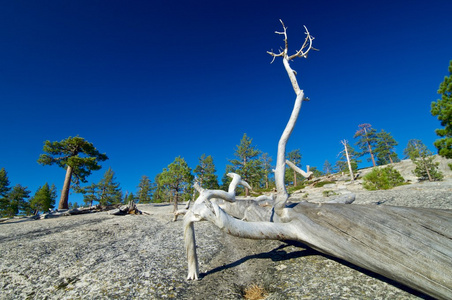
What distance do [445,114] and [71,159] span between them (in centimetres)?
4475

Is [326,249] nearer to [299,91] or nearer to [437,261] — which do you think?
[437,261]

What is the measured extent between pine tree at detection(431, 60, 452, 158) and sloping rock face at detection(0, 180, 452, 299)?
25.4 m

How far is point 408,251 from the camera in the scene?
3285mm

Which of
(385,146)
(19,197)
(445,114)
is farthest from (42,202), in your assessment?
(385,146)

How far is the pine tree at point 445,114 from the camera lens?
1970 cm

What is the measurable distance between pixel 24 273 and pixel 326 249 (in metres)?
8.01

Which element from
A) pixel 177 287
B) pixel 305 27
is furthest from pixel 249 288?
pixel 305 27

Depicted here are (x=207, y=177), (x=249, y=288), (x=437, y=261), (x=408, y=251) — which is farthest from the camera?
(x=207, y=177)

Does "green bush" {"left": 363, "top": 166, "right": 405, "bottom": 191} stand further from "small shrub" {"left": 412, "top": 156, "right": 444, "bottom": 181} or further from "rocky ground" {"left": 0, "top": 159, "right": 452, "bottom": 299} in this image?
"rocky ground" {"left": 0, "top": 159, "right": 452, "bottom": 299}

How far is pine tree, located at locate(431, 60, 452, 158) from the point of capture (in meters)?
19.7

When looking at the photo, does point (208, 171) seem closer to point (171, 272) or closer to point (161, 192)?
point (161, 192)

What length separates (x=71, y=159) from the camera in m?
24.5

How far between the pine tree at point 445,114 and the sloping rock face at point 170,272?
999 inches

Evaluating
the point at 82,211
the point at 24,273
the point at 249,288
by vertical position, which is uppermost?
the point at 82,211
